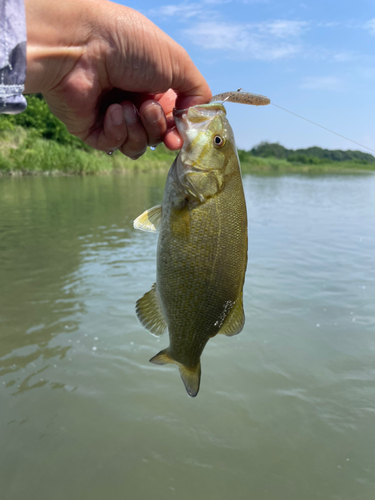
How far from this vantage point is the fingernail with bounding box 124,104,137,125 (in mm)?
2812

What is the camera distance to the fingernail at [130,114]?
9.23ft

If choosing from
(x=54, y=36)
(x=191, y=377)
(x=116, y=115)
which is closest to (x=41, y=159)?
(x=116, y=115)

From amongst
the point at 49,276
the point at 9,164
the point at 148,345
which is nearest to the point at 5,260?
the point at 49,276

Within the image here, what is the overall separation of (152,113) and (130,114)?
0.63ft

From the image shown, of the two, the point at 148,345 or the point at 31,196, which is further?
the point at 31,196

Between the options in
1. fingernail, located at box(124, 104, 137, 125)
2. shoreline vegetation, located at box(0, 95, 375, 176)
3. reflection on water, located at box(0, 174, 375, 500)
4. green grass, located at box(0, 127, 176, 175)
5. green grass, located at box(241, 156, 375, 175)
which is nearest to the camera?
fingernail, located at box(124, 104, 137, 125)

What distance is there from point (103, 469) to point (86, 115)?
2940 millimetres

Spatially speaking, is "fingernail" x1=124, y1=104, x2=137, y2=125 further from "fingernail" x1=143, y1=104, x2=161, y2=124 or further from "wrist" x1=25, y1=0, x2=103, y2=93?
"wrist" x1=25, y1=0, x2=103, y2=93

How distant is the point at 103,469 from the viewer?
3438 mm

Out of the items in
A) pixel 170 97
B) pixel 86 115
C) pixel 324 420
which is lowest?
pixel 324 420

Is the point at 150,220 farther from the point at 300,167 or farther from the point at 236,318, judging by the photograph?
the point at 300,167

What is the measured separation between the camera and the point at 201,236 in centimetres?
207

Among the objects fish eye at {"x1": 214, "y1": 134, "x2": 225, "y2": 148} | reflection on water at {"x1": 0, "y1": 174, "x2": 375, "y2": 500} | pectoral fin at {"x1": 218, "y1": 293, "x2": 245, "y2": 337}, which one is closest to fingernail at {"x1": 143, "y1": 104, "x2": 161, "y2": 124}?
fish eye at {"x1": 214, "y1": 134, "x2": 225, "y2": 148}

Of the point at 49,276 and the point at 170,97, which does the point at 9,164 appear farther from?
the point at 170,97
